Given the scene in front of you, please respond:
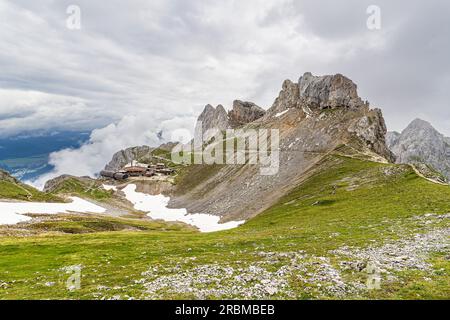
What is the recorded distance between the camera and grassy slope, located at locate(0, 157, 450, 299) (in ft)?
91.9

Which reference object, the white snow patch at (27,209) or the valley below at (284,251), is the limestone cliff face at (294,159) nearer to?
the valley below at (284,251)

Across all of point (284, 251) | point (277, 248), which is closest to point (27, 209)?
point (277, 248)

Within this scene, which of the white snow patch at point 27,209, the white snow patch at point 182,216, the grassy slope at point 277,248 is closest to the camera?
the grassy slope at point 277,248

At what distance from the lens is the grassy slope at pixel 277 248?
28.0 meters

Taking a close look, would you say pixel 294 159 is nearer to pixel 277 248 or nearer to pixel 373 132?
pixel 373 132

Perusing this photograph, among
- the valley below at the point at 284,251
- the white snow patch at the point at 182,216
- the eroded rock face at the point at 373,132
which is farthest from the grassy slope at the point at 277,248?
the eroded rock face at the point at 373,132

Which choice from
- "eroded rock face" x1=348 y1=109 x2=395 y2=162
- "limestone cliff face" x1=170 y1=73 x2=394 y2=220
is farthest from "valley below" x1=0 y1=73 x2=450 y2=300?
"eroded rock face" x1=348 y1=109 x2=395 y2=162

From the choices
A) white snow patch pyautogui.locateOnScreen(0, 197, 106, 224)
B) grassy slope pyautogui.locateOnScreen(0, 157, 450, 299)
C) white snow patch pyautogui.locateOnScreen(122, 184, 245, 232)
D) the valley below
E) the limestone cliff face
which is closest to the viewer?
the valley below

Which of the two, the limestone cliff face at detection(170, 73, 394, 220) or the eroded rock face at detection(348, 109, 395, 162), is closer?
the limestone cliff face at detection(170, 73, 394, 220)

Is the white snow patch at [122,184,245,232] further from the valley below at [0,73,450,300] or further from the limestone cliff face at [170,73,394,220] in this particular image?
the limestone cliff face at [170,73,394,220]
